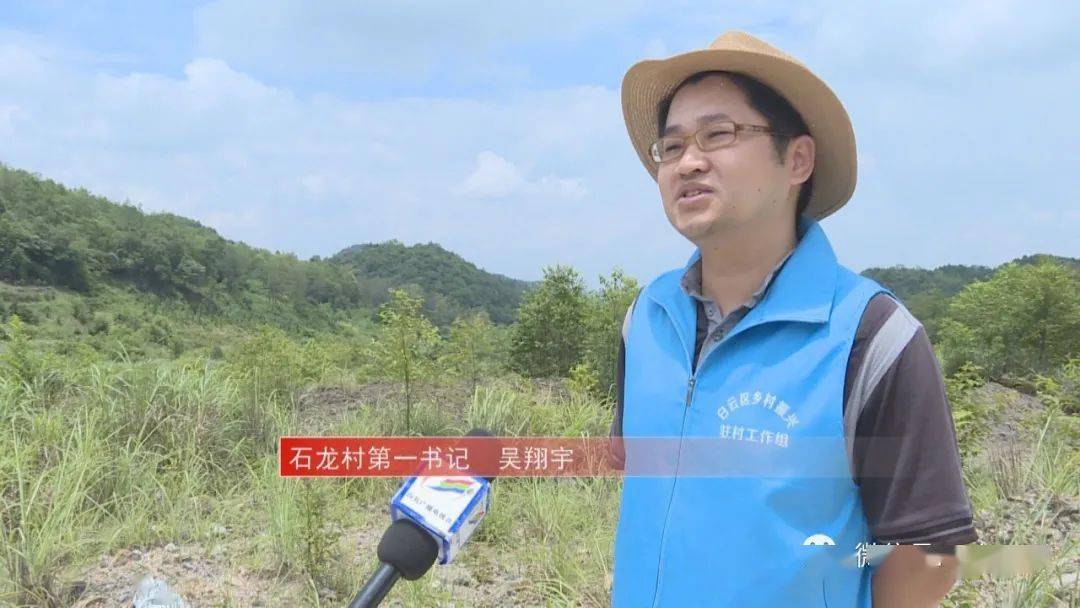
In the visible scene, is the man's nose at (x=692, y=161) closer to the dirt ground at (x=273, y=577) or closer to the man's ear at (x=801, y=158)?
the man's ear at (x=801, y=158)

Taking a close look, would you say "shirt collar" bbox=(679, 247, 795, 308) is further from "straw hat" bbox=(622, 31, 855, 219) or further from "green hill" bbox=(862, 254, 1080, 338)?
"green hill" bbox=(862, 254, 1080, 338)

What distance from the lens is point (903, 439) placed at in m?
1.15

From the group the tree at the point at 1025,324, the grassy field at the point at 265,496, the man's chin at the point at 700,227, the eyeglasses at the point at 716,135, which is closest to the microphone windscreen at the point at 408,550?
the man's chin at the point at 700,227

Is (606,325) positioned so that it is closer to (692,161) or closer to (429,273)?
(692,161)

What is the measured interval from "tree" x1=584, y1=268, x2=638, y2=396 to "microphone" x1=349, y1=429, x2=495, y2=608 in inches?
250

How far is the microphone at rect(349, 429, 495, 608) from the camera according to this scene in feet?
3.32

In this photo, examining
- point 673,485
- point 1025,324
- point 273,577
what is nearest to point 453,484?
point 673,485

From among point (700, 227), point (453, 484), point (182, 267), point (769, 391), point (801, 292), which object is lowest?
point (453, 484)

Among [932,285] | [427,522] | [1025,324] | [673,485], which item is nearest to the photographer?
[427,522]

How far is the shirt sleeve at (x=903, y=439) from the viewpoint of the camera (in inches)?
44.8

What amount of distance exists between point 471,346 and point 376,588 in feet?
18.8

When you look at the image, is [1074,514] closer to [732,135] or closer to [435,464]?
[732,135]

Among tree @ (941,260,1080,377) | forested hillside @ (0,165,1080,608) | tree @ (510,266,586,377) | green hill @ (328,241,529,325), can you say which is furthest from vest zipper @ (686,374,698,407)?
green hill @ (328,241,529,325)

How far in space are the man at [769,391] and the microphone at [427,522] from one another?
42cm
